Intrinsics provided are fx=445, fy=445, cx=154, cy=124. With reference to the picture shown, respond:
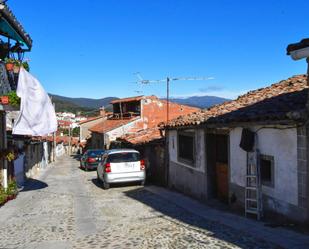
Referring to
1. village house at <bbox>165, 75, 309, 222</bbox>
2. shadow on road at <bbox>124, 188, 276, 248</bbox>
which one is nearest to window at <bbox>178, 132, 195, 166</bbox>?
village house at <bbox>165, 75, 309, 222</bbox>

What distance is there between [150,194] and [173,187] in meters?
2.27

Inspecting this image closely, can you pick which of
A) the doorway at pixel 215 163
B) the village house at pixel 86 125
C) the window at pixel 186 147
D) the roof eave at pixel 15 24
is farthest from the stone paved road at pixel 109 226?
the village house at pixel 86 125

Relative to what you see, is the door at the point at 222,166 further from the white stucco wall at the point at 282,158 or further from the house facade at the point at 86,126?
the house facade at the point at 86,126

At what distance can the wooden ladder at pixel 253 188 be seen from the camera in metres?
10.1

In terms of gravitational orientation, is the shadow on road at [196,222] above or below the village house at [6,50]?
below

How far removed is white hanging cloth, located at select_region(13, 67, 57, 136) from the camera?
13.7 m

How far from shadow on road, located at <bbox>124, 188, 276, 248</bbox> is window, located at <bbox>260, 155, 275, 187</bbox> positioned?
149 centimetres

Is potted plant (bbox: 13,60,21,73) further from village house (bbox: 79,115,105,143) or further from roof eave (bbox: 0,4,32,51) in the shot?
village house (bbox: 79,115,105,143)

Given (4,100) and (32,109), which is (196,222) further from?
(32,109)

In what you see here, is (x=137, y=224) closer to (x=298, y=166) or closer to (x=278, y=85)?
(x=298, y=166)

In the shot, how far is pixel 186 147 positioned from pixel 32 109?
5.84m

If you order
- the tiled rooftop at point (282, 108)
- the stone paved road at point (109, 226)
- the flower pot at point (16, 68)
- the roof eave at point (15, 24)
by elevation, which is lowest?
the stone paved road at point (109, 226)

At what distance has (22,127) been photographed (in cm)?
1366

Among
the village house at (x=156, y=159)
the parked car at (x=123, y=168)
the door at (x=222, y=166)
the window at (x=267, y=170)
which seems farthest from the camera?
the village house at (x=156, y=159)
